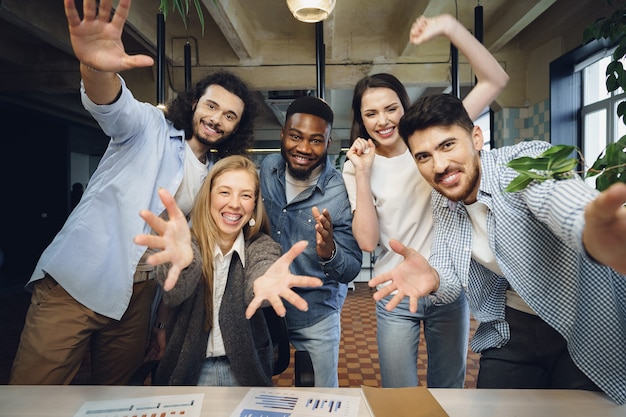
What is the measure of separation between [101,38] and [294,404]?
1213 millimetres

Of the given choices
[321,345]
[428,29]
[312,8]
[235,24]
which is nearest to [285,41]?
[235,24]

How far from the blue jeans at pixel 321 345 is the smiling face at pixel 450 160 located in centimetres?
86

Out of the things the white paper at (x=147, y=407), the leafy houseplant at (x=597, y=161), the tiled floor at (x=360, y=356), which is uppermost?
the leafy houseplant at (x=597, y=161)

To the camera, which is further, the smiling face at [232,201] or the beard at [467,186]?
the smiling face at [232,201]

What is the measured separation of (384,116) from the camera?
163 cm

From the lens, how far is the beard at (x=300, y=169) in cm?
177

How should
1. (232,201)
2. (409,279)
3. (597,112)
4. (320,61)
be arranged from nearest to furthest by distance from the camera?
(409,279) → (232,201) → (320,61) → (597,112)

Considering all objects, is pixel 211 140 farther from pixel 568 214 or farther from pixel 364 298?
pixel 364 298

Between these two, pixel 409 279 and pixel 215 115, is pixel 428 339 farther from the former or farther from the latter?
pixel 215 115

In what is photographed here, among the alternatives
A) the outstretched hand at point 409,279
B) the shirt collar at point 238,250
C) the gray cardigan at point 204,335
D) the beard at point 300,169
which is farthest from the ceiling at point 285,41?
the outstretched hand at point 409,279

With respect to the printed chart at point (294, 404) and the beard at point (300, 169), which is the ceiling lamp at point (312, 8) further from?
the printed chart at point (294, 404)

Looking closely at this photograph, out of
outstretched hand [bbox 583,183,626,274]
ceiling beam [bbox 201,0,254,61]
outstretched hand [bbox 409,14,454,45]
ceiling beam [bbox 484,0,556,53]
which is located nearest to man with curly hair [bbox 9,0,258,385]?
outstretched hand [bbox 409,14,454,45]

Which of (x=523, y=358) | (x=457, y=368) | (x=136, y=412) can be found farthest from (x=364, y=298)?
(x=136, y=412)

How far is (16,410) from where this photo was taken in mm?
1095
